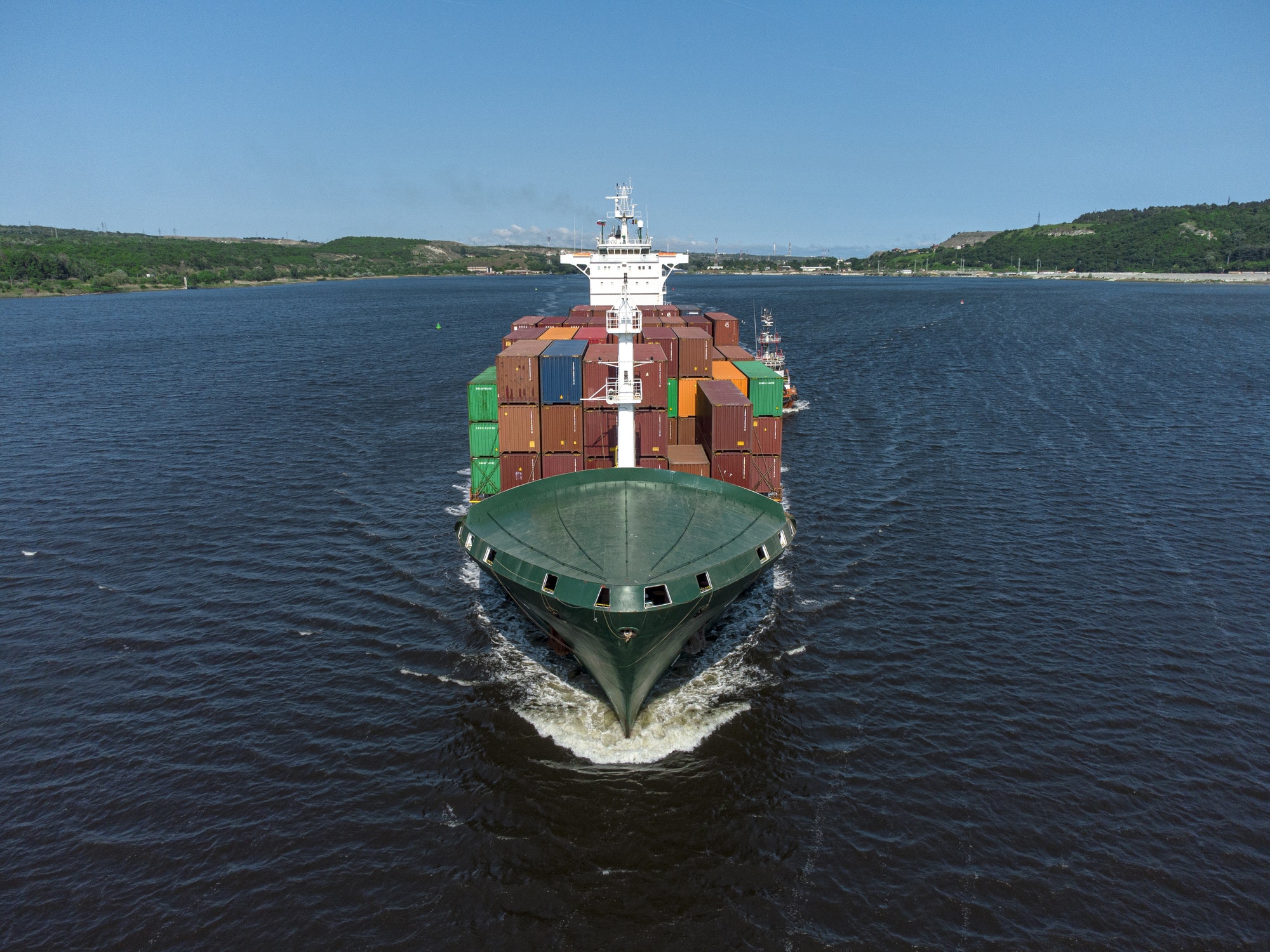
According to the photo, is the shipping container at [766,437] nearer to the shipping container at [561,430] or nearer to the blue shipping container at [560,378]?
the shipping container at [561,430]

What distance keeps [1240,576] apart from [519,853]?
33122 mm

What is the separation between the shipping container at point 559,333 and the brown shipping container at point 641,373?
8.87m

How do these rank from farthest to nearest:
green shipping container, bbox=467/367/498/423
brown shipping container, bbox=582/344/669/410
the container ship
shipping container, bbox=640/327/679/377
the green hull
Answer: shipping container, bbox=640/327/679/377, green shipping container, bbox=467/367/498/423, brown shipping container, bbox=582/344/669/410, the container ship, the green hull

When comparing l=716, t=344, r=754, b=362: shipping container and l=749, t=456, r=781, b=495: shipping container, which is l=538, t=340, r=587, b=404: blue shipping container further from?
l=716, t=344, r=754, b=362: shipping container

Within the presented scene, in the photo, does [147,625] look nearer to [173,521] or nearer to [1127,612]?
[173,521]

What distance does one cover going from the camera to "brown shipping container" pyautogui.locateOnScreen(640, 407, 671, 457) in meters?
30.5

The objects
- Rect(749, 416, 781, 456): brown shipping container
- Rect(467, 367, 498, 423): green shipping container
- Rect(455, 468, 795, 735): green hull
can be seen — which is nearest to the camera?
Rect(455, 468, 795, 735): green hull

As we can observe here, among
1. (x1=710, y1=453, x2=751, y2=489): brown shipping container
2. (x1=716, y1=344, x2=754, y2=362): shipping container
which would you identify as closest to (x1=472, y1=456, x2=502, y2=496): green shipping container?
(x1=710, y1=453, x2=751, y2=489): brown shipping container

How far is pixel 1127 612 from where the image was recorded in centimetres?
2917

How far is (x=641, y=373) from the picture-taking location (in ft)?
100

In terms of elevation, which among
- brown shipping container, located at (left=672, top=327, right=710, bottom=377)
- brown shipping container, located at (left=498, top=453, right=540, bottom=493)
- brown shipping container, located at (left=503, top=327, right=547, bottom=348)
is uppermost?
brown shipping container, located at (left=503, top=327, right=547, bottom=348)

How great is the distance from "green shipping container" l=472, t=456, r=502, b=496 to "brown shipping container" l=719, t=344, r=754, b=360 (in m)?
15.4

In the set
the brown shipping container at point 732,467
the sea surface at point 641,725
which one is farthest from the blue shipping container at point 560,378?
the sea surface at point 641,725

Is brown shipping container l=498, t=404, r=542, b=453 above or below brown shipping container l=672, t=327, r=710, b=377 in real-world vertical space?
below
